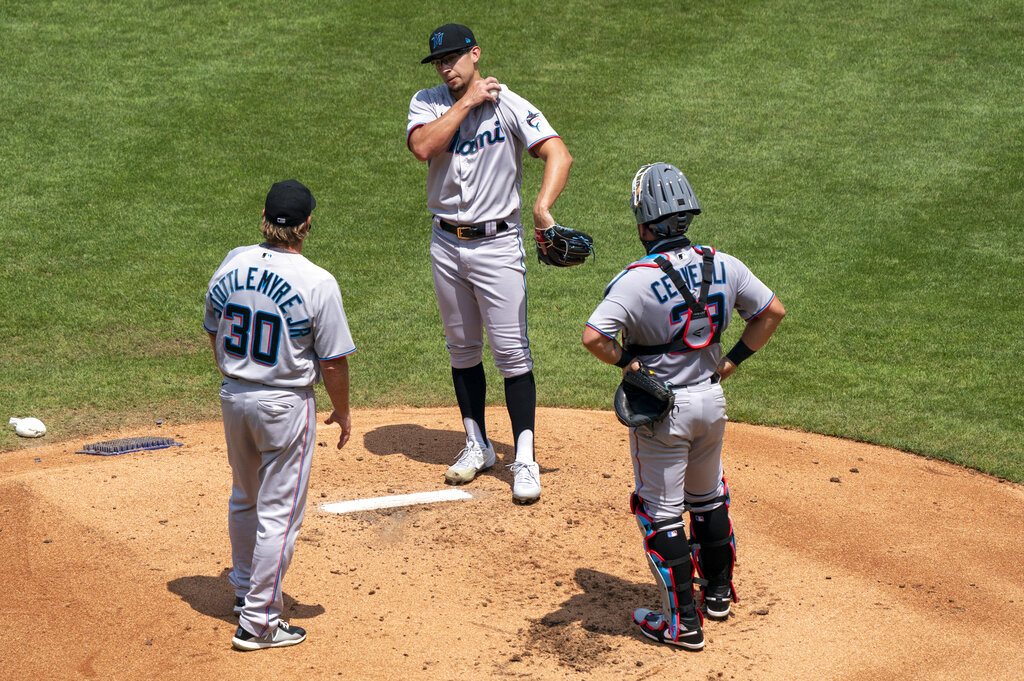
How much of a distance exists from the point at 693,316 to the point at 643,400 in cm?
39

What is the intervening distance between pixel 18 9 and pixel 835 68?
9.88 meters

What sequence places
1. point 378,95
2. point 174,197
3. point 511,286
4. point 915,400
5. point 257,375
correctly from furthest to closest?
point 378,95, point 174,197, point 915,400, point 511,286, point 257,375

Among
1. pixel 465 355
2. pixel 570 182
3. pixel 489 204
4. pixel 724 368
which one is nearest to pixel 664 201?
pixel 724 368

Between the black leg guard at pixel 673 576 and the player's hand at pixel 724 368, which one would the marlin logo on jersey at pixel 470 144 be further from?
the black leg guard at pixel 673 576

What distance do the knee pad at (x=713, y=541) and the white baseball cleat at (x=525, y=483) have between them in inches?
48.6

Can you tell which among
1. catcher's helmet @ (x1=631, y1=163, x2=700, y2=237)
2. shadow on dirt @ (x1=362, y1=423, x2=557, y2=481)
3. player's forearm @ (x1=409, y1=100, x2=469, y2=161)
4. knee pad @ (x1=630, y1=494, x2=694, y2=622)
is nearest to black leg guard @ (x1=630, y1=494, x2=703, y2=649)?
knee pad @ (x1=630, y1=494, x2=694, y2=622)

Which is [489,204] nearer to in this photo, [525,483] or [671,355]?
[525,483]

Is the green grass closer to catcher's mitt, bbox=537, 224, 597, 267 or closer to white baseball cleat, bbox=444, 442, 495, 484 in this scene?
white baseball cleat, bbox=444, 442, 495, 484

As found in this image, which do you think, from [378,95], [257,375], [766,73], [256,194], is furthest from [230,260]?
[766,73]

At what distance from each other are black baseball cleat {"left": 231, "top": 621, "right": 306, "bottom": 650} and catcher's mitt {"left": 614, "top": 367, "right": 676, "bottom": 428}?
5.37ft

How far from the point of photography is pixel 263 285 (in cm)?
422

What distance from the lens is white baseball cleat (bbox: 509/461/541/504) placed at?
5.79 metres

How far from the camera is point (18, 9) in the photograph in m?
13.2

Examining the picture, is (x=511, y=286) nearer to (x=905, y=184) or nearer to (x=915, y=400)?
(x=915, y=400)
